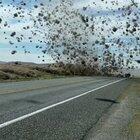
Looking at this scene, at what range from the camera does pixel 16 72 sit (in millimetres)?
91875

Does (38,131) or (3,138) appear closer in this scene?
(3,138)

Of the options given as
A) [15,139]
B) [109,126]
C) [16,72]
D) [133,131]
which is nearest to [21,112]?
[109,126]

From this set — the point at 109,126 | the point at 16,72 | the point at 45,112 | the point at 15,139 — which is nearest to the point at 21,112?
the point at 45,112

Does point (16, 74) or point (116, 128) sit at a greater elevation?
point (16, 74)

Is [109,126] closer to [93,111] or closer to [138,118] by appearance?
[138,118]

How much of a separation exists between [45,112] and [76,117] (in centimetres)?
128

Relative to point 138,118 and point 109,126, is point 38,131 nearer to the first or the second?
point 109,126

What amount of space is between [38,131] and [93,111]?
7.19 meters

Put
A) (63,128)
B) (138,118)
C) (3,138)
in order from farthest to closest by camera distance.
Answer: (138,118) < (63,128) < (3,138)

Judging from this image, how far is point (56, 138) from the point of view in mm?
12195

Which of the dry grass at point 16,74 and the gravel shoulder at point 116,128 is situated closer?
the gravel shoulder at point 116,128

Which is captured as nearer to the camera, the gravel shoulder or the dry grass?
the gravel shoulder

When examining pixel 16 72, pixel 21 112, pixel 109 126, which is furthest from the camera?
pixel 16 72

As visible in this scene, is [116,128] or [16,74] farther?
[16,74]
